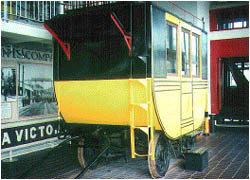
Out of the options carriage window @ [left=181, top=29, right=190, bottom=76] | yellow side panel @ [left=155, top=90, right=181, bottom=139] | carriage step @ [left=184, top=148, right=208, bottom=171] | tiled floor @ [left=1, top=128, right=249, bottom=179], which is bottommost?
tiled floor @ [left=1, top=128, right=249, bottom=179]

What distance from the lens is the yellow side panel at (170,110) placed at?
5820mm

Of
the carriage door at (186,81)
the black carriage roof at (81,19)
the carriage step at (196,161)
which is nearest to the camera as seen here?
the black carriage roof at (81,19)

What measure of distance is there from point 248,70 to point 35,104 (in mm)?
8347

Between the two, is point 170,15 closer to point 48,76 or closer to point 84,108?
point 84,108

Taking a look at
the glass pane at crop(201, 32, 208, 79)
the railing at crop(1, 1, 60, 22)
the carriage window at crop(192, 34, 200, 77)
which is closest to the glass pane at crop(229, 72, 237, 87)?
the glass pane at crop(201, 32, 208, 79)

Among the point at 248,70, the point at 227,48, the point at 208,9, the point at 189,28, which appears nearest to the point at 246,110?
the point at 248,70

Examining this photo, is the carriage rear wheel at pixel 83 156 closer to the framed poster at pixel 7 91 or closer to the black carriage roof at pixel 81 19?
the framed poster at pixel 7 91

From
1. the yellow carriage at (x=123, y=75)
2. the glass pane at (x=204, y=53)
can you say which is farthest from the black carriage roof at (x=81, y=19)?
the glass pane at (x=204, y=53)

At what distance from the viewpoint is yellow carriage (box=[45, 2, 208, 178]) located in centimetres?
562

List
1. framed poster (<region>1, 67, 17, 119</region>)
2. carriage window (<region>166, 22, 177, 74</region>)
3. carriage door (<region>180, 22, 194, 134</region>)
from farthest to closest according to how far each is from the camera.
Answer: framed poster (<region>1, 67, 17, 119</region>) < carriage door (<region>180, 22, 194, 134</region>) < carriage window (<region>166, 22, 177, 74</region>)

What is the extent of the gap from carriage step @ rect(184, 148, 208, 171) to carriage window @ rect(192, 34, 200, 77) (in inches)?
81.1

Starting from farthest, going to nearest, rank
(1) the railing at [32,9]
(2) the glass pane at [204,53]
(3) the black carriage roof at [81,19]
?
(2) the glass pane at [204,53] → (1) the railing at [32,9] → (3) the black carriage roof at [81,19]

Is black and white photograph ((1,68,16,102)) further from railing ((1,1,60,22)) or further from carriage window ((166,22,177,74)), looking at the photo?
carriage window ((166,22,177,74))

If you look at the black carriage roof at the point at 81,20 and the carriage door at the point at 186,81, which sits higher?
the black carriage roof at the point at 81,20
